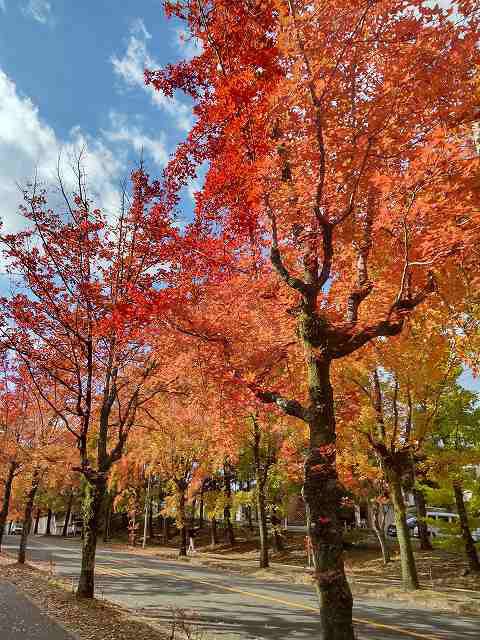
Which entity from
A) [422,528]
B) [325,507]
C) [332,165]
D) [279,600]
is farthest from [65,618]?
[422,528]

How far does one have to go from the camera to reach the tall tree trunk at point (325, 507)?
Answer: 17.7ft

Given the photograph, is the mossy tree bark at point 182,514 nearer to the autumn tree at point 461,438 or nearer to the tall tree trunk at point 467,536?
the autumn tree at point 461,438

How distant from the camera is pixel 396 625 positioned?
9406 mm

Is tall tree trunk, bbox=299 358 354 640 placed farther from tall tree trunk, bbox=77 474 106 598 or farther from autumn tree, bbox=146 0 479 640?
tall tree trunk, bbox=77 474 106 598

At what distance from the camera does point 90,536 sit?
1130 cm

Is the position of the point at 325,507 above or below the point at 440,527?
above

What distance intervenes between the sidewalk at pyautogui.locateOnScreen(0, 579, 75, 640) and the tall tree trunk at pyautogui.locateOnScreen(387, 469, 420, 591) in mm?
11093

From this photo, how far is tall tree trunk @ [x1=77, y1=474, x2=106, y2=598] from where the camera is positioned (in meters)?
10.9

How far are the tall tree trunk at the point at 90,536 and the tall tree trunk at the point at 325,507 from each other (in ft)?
24.1

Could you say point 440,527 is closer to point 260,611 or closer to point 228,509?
point 260,611

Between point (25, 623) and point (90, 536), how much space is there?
3.06 metres

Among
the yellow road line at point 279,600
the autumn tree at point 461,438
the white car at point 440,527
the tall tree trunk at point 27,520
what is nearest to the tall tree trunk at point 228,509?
the yellow road line at point 279,600

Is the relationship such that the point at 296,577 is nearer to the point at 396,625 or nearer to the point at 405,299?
the point at 396,625

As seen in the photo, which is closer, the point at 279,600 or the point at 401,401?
the point at 279,600
